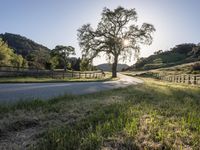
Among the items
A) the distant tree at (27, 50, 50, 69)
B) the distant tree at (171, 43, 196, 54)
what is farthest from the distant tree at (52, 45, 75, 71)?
the distant tree at (171, 43, 196, 54)

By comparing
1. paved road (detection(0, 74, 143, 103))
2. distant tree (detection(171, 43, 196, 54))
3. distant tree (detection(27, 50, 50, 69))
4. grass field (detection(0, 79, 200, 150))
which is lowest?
paved road (detection(0, 74, 143, 103))

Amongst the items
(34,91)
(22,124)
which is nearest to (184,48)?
(34,91)

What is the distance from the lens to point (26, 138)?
15.0 ft

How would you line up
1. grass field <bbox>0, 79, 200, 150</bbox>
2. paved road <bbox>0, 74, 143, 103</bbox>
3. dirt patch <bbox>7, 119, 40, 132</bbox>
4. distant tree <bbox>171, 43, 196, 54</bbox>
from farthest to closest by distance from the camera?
distant tree <bbox>171, 43, 196, 54</bbox> → paved road <bbox>0, 74, 143, 103</bbox> → dirt patch <bbox>7, 119, 40, 132</bbox> → grass field <bbox>0, 79, 200, 150</bbox>

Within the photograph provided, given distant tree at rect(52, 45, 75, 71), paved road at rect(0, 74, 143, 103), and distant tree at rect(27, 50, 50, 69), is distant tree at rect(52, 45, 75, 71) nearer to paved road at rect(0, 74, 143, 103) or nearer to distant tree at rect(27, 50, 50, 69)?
distant tree at rect(27, 50, 50, 69)

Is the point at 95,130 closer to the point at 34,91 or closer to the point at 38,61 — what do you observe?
the point at 34,91

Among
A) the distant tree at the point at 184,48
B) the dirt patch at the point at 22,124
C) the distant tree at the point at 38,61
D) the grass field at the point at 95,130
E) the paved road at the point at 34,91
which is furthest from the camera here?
the distant tree at the point at 184,48

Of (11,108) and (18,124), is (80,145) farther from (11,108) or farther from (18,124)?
(11,108)

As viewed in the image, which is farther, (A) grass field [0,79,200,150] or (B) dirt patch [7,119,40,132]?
(B) dirt patch [7,119,40,132]

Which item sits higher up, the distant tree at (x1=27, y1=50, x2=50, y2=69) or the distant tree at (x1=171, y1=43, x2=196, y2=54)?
the distant tree at (x1=171, y1=43, x2=196, y2=54)

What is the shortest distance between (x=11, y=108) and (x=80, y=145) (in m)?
3.78

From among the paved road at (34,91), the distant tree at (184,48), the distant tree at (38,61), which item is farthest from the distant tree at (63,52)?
the distant tree at (184,48)

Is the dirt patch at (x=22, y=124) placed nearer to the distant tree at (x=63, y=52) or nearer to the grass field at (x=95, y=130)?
the grass field at (x=95, y=130)

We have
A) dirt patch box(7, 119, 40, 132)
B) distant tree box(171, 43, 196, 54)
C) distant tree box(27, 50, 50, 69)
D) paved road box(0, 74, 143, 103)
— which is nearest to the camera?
dirt patch box(7, 119, 40, 132)
